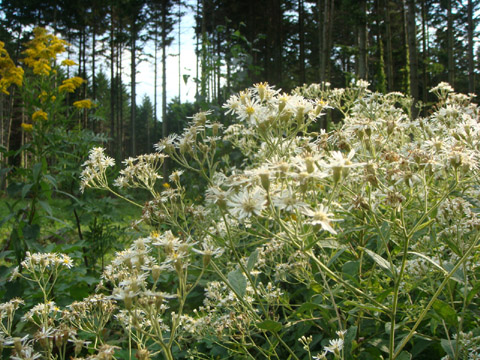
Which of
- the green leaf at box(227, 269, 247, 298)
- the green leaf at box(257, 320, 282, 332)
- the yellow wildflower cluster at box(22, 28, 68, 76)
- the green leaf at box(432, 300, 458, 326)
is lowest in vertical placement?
the green leaf at box(257, 320, 282, 332)

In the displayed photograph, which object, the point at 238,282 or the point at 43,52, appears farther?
the point at 43,52

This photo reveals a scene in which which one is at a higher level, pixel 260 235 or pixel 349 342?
pixel 260 235

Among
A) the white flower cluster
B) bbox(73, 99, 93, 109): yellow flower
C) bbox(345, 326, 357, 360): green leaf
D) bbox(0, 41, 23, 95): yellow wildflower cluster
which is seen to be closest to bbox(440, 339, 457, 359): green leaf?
bbox(345, 326, 357, 360): green leaf

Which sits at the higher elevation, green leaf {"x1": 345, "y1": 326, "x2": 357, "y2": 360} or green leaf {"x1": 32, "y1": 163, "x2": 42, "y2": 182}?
green leaf {"x1": 32, "y1": 163, "x2": 42, "y2": 182}

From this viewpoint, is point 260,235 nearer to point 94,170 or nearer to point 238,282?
point 238,282

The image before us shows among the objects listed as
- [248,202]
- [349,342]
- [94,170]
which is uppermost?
[94,170]

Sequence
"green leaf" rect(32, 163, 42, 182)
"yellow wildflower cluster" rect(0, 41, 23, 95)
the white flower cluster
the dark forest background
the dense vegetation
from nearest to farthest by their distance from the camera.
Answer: the dense vegetation, the white flower cluster, "green leaf" rect(32, 163, 42, 182), "yellow wildflower cluster" rect(0, 41, 23, 95), the dark forest background

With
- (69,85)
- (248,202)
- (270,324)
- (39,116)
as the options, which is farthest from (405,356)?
(69,85)

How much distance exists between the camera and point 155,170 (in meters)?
2.07

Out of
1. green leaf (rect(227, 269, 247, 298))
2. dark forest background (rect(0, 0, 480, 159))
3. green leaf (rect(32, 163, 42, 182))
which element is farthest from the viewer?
dark forest background (rect(0, 0, 480, 159))

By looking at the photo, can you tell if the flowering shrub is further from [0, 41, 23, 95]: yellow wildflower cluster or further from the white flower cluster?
[0, 41, 23, 95]: yellow wildflower cluster

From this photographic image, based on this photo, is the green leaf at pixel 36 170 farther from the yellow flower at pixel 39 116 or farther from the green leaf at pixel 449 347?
the green leaf at pixel 449 347

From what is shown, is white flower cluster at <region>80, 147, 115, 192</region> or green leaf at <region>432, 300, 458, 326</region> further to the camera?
white flower cluster at <region>80, 147, 115, 192</region>

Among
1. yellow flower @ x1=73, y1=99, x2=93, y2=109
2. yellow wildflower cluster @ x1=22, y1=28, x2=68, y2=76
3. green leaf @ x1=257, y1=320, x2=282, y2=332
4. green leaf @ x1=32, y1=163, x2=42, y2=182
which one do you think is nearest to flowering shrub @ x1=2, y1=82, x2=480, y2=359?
green leaf @ x1=257, y1=320, x2=282, y2=332
